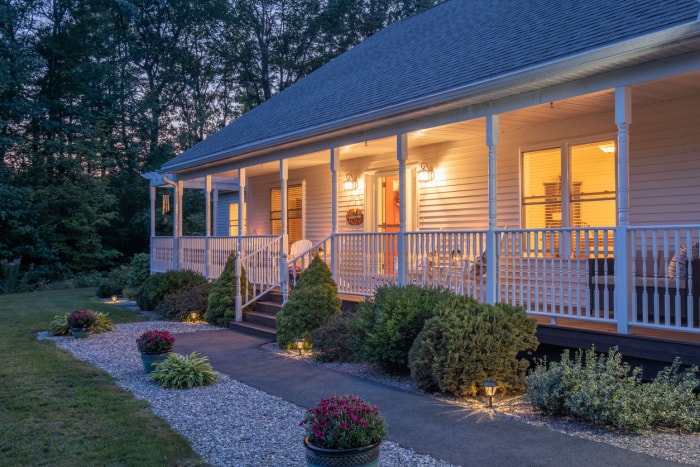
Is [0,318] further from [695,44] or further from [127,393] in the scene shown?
[695,44]

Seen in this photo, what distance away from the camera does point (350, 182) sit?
1402cm

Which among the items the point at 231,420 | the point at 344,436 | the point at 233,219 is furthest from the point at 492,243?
the point at 233,219

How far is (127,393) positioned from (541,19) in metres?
7.92

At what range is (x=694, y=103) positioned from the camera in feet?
26.4

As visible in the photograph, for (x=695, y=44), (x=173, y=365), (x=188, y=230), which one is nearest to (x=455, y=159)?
(x=695, y=44)

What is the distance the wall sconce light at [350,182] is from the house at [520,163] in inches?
2.2

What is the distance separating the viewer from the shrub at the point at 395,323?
7.55 metres

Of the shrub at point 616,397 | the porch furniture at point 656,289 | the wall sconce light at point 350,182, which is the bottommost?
the shrub at point 616,397

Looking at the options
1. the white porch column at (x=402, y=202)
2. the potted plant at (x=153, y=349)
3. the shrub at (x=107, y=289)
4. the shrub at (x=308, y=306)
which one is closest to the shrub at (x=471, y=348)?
the white porch column at (x=402, y=202)

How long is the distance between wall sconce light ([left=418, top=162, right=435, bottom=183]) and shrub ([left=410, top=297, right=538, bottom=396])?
5.25 meters

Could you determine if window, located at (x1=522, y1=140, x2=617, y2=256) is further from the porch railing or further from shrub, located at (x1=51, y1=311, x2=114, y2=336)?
shrub, located at (x1=51, y1=311, x2=114, y2=336)

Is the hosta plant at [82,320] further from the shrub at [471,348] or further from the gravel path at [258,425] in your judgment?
the shrub at [471,348]

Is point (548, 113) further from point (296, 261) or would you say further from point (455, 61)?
point (296, 261)

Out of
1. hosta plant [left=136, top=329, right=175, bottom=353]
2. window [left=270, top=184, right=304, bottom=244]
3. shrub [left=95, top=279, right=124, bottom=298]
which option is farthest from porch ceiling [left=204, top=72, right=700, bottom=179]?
shrub [left=95, top=279, right=124, bottom=298]
